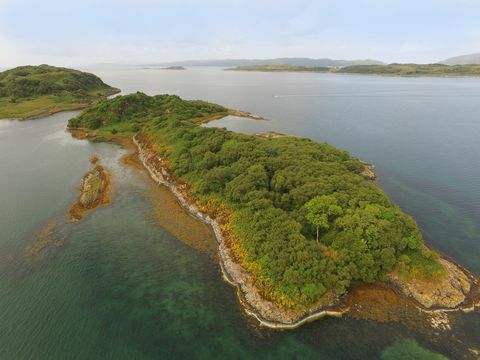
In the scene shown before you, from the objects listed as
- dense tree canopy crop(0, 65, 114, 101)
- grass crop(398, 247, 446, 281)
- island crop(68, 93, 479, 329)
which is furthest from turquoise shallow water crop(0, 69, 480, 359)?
dense tree canopy crop(0, 65, 114, 101)

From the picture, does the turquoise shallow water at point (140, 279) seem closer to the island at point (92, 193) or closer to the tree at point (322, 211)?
the island at point (92, 193)

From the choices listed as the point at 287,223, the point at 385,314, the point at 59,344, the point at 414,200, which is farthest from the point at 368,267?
the point at 59,344

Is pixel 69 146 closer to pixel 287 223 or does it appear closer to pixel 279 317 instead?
pixel 287 223

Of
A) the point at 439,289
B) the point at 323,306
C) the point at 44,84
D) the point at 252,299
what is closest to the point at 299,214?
the point at 323,306

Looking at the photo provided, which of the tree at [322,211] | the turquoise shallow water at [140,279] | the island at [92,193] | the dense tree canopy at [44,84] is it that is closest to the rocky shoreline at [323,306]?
the turquoise shallow water at [140,279]

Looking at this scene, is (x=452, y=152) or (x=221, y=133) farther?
(x=452, y=152)

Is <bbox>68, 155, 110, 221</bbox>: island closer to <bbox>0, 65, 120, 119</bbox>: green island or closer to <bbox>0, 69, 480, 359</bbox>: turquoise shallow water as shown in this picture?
<bbox>0, 69, 480, 359</bbox>: turquoise shallow water
